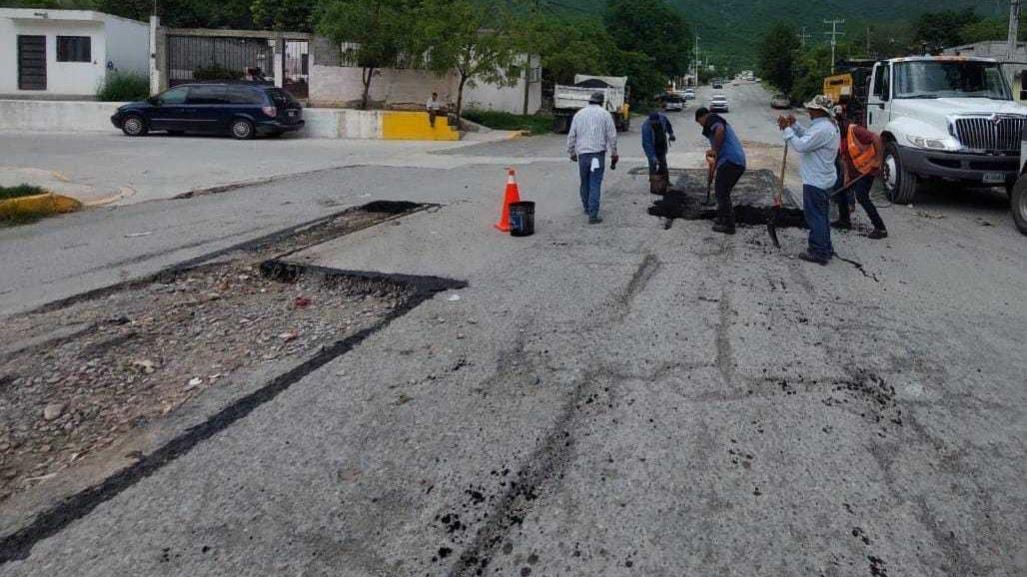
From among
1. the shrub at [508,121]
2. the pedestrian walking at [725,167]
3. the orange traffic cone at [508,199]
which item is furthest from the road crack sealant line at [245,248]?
the shrub at [508,121]

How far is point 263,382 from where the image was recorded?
5105 millimetres

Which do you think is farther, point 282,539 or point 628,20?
point 628,20

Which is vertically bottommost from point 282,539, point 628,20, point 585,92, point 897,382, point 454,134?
point 282,539

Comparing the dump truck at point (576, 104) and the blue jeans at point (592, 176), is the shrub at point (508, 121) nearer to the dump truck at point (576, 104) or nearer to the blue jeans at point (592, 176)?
the dump truck at point (576, 104)

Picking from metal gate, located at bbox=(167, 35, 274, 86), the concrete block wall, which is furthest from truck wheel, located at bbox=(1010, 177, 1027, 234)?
metal gate, located at bbox=(167, 35, 274, 86)

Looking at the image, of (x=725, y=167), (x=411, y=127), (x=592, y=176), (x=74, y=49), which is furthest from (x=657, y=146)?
(x=74, y=49)

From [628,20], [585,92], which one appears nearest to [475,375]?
[585,92]

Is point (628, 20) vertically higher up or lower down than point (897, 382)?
higher up

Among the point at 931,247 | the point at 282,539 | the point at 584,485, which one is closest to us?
the point at 282,539

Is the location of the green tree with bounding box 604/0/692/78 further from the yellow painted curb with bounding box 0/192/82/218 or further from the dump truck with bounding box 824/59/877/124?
the yellow painted curb with bounding box 0/192/82/218

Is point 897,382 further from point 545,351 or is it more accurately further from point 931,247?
point 931,247

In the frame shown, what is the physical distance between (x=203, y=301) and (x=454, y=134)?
70.4ft

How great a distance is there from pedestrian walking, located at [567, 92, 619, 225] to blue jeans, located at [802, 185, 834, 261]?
272 cm

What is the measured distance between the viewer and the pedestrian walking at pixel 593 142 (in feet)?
33.1
